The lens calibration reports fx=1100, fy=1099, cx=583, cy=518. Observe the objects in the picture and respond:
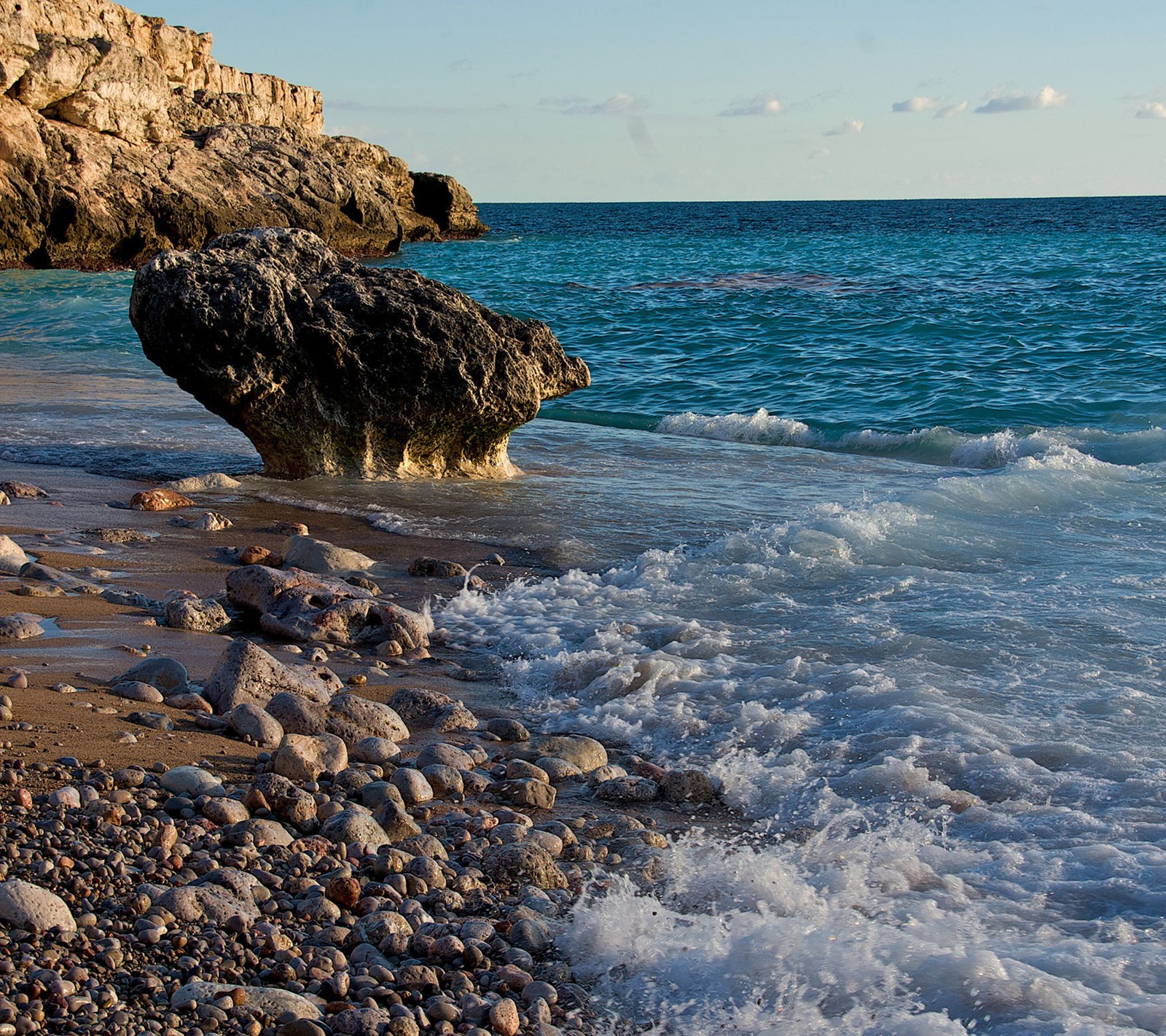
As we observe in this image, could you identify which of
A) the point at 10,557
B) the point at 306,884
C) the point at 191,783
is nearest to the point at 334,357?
the point at 10,557

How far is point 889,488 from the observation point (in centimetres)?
Answer: 857

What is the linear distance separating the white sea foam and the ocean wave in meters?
3.32

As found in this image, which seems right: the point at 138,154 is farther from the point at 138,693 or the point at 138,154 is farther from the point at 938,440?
the point at 138,693

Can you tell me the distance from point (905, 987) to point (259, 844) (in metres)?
1.59

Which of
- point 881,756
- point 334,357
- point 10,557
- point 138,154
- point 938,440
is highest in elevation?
point 138,154

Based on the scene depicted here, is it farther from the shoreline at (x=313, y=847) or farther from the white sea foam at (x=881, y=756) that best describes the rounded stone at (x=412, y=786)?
the white sea foam at (x=881, y=756)

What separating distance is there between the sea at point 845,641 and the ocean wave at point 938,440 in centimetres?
4

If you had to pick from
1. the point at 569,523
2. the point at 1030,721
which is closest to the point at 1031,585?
the point at 1030,721

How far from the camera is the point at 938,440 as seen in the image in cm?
1084

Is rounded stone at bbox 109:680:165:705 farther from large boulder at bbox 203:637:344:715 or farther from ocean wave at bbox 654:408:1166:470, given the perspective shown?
ocean wave at bbox 654:408:1166:470

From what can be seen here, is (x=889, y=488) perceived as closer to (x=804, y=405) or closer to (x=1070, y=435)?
(x=1070, y=435)

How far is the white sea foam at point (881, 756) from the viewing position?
2.49m

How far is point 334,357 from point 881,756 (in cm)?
514

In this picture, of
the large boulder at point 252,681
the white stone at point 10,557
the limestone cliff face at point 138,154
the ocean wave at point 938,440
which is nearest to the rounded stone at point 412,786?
the large boulder at point 252,681
